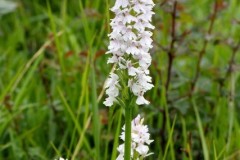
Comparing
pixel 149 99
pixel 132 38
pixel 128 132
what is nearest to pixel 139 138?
pixel 128 132

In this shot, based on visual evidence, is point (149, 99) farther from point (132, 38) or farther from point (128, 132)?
point (132, 38)

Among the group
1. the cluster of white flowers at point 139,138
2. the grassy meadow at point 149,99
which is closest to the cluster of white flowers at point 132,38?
the cluster of white flowers at point 139,138

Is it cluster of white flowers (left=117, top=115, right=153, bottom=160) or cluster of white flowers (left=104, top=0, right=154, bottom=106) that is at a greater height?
cluster of white flowers (left=104, top=0, right=154, bottom=106)

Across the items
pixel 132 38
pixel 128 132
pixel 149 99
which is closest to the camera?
pixel 132 38

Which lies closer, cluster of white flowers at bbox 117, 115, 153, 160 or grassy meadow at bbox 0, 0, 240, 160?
cluster of white flowers at bbox 117, 115, 153, 160

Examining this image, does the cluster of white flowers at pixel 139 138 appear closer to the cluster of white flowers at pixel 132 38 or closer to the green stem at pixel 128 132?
the green stem at pixel 128 132

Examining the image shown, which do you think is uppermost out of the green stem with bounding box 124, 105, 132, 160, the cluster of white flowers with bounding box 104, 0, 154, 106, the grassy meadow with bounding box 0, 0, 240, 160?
the grassy meadow with bounding box 0, 0, 240, 160

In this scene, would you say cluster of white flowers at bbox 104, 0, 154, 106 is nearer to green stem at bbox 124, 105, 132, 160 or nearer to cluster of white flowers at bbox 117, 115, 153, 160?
green stem at bbox 124, 105, 132, 160

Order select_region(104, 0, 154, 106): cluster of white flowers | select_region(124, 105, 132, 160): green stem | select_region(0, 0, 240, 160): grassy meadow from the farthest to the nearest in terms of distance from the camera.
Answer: select_region(0, 0, 240, 160): grassy meadow → select_region(124, 105, 132, 160): green stem → select_region(104, 0, 154, 106): cluster of white flowers

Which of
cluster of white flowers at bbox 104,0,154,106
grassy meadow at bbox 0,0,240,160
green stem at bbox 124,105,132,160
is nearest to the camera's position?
cluster of white flowers at bbox 104,0,154,106

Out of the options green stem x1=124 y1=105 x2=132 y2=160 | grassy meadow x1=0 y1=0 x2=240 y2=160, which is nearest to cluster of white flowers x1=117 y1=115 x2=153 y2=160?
green stem x1=124 y1=105 x2=132 y2=160
